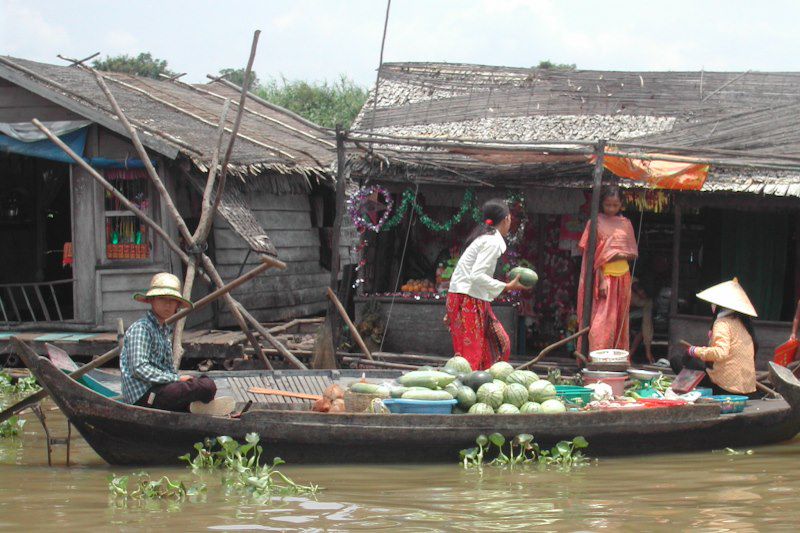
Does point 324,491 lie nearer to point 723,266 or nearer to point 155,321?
point 155,321

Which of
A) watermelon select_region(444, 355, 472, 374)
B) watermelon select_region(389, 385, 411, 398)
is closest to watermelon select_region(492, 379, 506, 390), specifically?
watermelon select_region(444, 355, 472, 374)

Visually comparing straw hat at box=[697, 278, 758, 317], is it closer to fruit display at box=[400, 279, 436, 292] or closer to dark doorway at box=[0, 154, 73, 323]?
fruit display at box=[400, 279, 436, 292]

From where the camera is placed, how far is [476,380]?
8242mm

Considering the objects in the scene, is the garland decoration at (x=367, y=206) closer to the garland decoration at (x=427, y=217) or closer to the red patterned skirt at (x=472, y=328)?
the garland decoration at (x=427, y=217)

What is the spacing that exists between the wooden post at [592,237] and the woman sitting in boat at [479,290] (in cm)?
102

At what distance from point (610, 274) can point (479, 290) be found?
1767 millimetres

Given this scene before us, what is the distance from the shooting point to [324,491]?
7219 mm

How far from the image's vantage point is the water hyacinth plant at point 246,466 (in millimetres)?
7141

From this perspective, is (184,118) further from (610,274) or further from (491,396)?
(491,396)

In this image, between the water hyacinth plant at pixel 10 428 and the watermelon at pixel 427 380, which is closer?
the watermelon at pixel 427 380

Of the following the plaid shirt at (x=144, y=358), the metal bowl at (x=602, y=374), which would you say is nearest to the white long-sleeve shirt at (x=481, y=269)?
the metal bowl at (x=602, y=374)

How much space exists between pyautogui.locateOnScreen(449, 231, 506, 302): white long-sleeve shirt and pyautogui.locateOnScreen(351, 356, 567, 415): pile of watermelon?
1.29 meters

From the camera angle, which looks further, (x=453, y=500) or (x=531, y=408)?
(x=531, y=408)

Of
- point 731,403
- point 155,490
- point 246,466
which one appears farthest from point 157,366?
point 731,403
